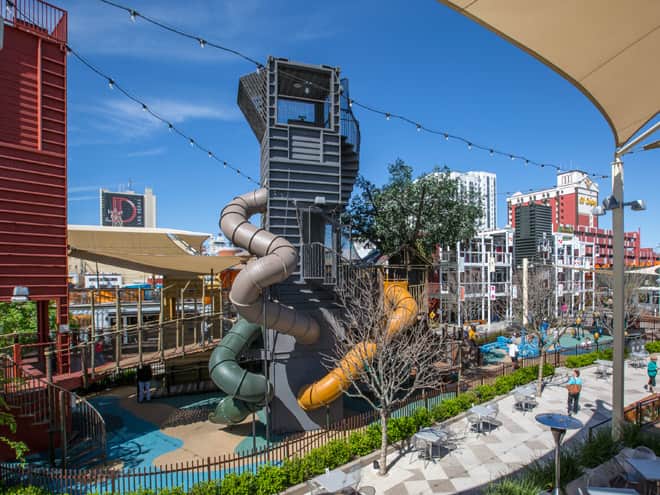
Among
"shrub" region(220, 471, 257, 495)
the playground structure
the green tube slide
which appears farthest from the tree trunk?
the green tube slide

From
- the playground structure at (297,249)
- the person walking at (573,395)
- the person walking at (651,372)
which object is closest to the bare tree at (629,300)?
the person walking at (651,372)

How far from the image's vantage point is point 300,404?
47.0ft

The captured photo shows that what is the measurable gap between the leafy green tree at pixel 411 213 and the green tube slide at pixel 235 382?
504 inches

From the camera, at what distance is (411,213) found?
1004 inches

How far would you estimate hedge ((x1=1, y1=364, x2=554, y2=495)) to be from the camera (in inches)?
378

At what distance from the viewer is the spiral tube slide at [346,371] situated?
1346cm

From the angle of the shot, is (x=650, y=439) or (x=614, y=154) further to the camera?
(x=650, y=439)

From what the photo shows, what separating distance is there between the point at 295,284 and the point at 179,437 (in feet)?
21.0

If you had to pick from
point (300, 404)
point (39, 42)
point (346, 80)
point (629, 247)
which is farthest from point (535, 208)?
point (629, 247)

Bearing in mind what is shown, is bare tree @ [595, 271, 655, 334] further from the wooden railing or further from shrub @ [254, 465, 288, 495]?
the wooden railing

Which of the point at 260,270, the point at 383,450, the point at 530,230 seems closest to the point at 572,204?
the point at 530,230

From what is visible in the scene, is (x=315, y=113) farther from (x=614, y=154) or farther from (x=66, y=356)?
(x=66, y=356)

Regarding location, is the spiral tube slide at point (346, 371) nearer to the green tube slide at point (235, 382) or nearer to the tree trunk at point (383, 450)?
the green tube slide at point (235, 382)

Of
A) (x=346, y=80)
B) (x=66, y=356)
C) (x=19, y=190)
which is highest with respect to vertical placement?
(x=346, y=80)
